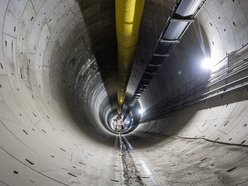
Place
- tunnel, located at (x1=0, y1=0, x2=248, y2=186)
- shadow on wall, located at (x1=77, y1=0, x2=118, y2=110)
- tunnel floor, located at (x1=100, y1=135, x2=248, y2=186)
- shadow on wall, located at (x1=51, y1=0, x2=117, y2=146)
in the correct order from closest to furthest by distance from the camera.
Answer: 1. tunnel, located at (x1=0, y1=0, x2=248, y2=186)
2. tunnel floor, located at (x1=100, y1=135, x2=248, y2=186)
3. shadow on wall, located at (x1=77, y1=0, x2=118, y2=110)
4. shadow on wall, located at (x1=51, y1=0, x2=117, y2=146)

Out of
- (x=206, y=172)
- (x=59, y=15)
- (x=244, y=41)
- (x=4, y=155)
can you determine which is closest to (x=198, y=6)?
(x=244, y=41)

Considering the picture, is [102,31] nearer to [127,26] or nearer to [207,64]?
[127,26]

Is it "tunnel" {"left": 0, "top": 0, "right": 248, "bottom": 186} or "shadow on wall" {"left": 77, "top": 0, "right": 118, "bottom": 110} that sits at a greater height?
"shadow on wall" {"left": 77, "top": 0, "right": 118, "bottom": 110}

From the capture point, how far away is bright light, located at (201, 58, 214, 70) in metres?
5.80

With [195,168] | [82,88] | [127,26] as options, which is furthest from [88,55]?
[195,168]

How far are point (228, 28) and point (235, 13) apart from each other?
43cm

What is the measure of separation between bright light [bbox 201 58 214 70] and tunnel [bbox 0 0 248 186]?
23 millimetres

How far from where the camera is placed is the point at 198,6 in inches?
181

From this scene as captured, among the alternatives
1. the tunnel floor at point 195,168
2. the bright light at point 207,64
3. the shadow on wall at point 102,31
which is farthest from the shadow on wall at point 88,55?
the bright light at point 207,64

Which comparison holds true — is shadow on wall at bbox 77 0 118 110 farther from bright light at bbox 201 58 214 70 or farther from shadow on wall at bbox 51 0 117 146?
bright light at bbox 201 58 214 70

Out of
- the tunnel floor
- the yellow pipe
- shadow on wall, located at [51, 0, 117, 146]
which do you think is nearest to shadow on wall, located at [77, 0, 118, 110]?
shadow on wall, located at [51, 0, 117, 146]

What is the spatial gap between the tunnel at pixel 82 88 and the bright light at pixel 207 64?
23 millimetres

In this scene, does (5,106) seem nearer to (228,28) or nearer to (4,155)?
(4,155)

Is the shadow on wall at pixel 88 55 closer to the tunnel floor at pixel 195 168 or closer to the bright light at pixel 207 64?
the tunnel floor at pixel 195 168
